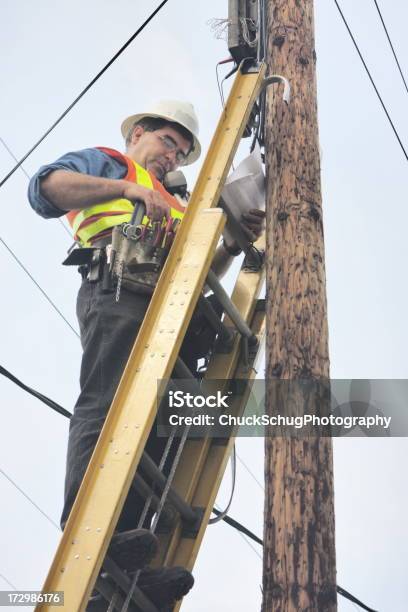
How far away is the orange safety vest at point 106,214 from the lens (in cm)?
417

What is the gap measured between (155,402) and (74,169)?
1.23m

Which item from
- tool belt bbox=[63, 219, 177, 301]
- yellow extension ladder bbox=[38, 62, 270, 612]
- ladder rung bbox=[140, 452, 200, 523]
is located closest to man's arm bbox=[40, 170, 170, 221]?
tool belt bbox=[63, 219, 177, 301]

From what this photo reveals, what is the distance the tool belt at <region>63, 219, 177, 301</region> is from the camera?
13.0ft

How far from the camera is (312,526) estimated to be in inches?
131

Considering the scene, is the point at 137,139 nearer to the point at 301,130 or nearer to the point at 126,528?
the point at 301,130

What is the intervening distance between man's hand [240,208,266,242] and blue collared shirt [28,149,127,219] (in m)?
0.55

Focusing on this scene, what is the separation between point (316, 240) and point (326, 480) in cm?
97

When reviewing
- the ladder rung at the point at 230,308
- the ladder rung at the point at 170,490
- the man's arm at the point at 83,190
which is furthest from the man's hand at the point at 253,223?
the ladder rung at the point at 170,490

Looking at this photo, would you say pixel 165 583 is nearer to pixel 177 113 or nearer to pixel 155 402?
pixel 155 402

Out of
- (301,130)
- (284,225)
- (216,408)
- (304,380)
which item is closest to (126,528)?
(216,408)

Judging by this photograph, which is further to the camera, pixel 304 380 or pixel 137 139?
pixel 137 139

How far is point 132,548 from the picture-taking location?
11.1ft

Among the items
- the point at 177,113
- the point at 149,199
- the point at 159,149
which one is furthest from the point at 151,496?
the point at 177,113

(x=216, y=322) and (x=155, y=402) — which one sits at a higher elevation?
(x=216, y=322)
